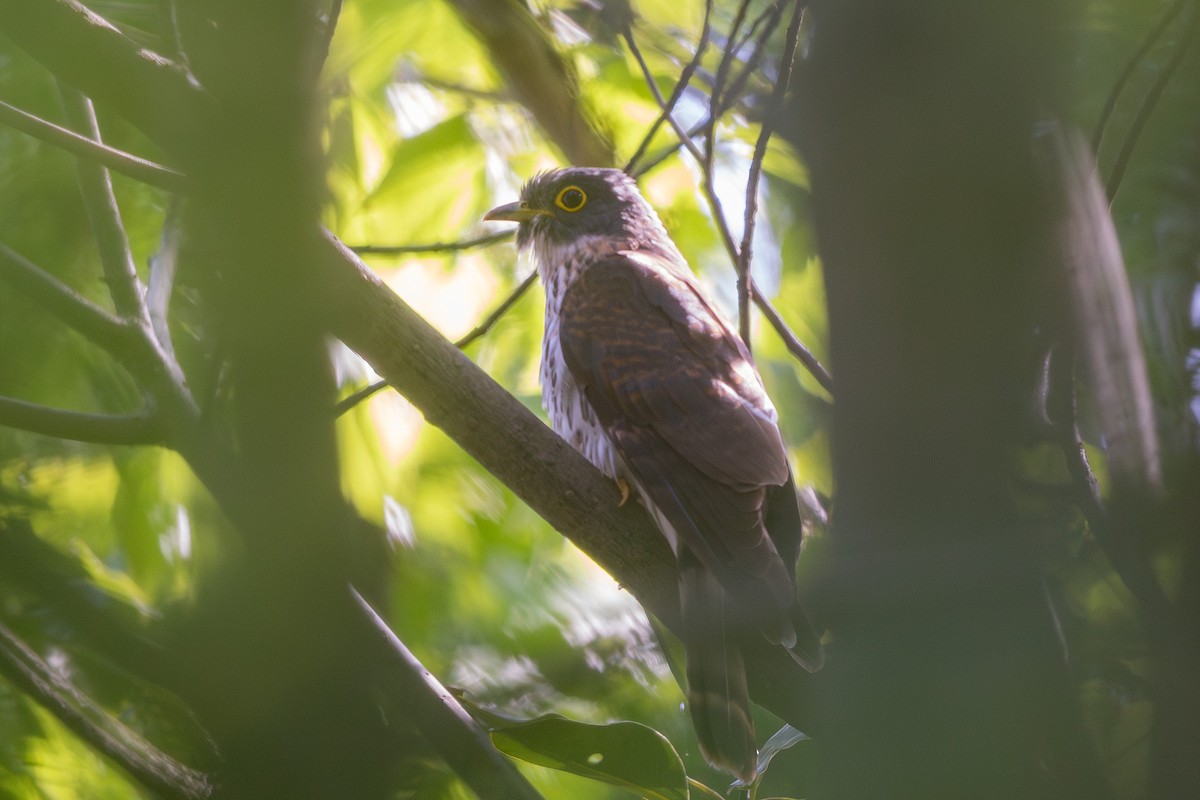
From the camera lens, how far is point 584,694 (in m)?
2.39

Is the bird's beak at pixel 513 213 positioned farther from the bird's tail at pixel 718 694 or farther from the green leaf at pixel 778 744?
the green leaf at pixel 778 744

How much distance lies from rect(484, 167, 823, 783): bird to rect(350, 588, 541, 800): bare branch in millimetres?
621

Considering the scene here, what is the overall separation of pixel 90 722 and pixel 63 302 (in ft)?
3.28

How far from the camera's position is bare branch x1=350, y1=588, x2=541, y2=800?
2088 mm

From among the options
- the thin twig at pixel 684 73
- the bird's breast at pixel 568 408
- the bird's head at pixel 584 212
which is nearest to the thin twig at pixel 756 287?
the thin twig at pixel 684 73

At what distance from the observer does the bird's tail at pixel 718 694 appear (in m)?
2.66

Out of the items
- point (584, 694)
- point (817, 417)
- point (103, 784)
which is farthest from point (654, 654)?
point (103, 784)

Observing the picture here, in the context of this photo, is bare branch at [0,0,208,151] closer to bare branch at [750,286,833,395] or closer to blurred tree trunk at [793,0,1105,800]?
blurred tree trunk at [793,0,1105,800]

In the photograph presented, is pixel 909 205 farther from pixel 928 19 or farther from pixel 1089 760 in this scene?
pixel 1089 760

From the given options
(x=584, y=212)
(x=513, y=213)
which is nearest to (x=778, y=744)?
(x=584, y=212)

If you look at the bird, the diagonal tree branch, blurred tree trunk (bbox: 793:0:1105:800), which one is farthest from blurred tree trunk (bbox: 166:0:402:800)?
the bird

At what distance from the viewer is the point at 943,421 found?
54.2 inches

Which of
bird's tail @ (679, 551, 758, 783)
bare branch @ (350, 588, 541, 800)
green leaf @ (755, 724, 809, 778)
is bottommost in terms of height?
green leaf @ (755, 724, 809, 778)

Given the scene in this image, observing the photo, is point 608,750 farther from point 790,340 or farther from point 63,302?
point 63,302
